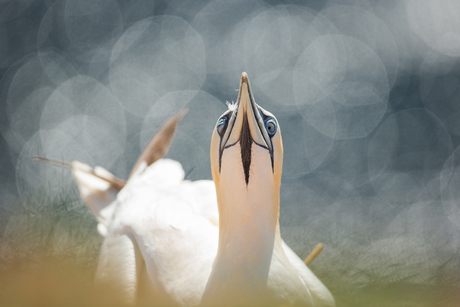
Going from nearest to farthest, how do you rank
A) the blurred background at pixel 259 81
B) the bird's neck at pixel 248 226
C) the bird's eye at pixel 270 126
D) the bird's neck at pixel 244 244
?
the bird's neck at pixel 244 244, the bird's neck at pixel 248 226, the bird's eye at pixel 270 126, the blurred background at pixel 259 81

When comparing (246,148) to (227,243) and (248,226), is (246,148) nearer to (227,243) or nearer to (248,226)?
(248,226)

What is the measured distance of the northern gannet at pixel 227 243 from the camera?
2.25m

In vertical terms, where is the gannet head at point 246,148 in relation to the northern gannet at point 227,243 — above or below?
above

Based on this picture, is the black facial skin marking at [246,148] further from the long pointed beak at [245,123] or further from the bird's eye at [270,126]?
the bird's eye at [270,126]

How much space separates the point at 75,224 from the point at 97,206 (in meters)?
1.54

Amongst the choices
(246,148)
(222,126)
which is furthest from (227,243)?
(222,126)

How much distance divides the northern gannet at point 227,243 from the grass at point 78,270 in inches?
10.0

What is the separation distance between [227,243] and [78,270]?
0.89 metres

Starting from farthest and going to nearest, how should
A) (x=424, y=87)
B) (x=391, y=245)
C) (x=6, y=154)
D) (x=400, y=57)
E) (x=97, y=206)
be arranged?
(x=400, y=57) → (x=424, y=87) → (x=6, y=154) → (x=97, y=206) → (x=391, y=245)

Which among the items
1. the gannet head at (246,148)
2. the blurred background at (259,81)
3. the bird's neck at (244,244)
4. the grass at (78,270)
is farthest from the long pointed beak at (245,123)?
the blurred background at (259,81)

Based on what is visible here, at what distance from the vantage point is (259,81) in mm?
18016

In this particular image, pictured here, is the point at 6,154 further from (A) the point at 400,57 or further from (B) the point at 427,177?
(A) the point at 400,57

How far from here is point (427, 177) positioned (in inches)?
671

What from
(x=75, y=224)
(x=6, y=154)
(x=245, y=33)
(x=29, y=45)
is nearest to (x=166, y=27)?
(x=245, y=33)
